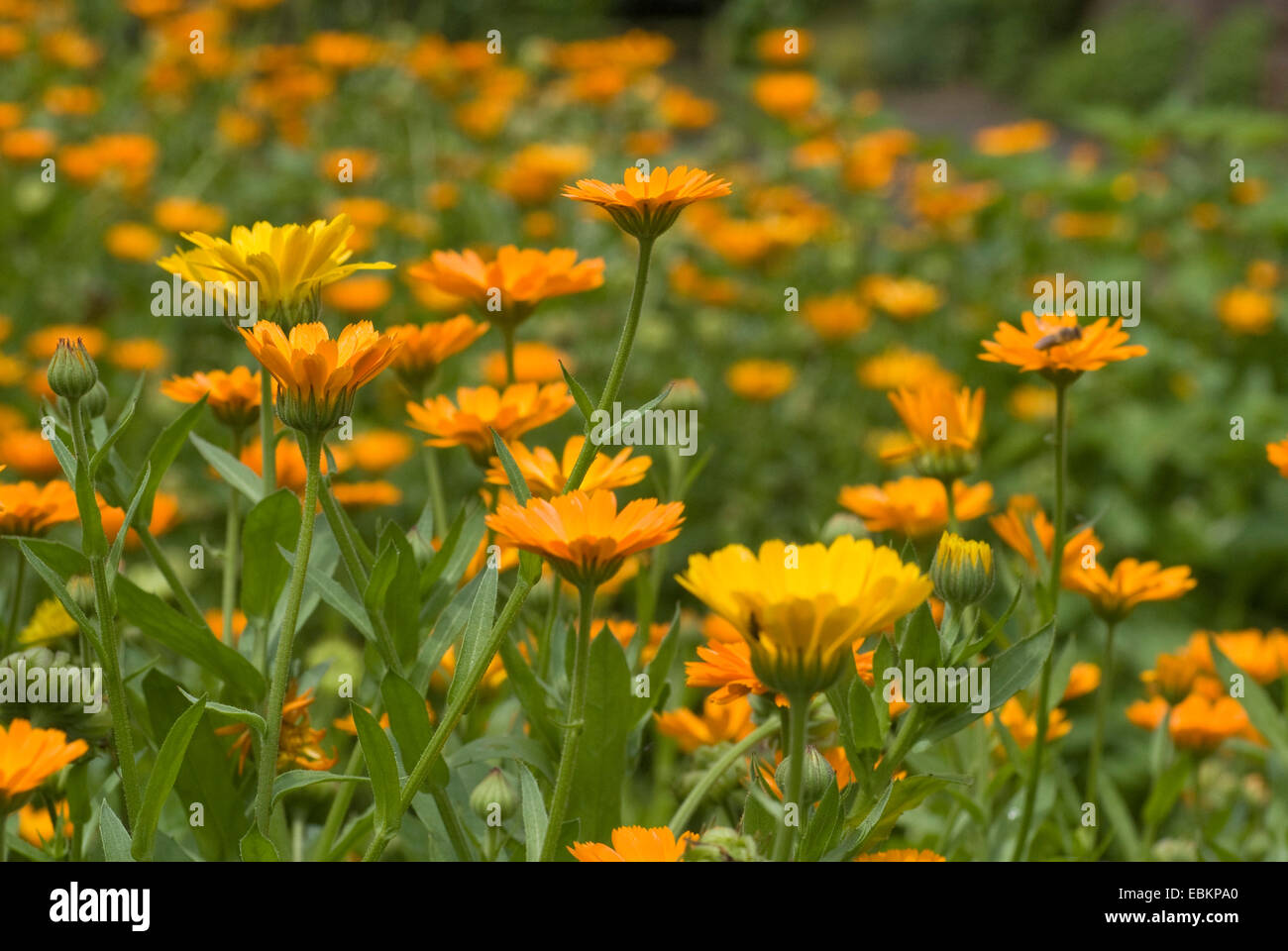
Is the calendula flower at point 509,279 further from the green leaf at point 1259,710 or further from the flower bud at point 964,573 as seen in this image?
the green leaf at point 1259,710

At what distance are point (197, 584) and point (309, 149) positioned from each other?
62.6 inches

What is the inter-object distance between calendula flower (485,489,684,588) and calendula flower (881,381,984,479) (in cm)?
31

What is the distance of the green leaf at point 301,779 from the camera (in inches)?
23.0

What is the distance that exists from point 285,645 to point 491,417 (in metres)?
0.24

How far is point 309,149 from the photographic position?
3055mm

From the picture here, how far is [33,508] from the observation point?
0.78m

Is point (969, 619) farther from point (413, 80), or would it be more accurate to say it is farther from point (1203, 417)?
point (413, 80)

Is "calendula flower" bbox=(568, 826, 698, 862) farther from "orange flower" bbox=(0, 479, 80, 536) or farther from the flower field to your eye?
"orange flower" bbox=(0, 479, 80, 536)

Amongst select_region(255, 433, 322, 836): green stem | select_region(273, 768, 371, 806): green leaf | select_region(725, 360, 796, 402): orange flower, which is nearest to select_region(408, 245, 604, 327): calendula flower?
select_region(255, 433, 322, 836): green stem

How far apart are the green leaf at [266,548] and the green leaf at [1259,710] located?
2.01ft

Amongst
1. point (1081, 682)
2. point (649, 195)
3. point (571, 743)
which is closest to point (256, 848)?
point (571, 743)

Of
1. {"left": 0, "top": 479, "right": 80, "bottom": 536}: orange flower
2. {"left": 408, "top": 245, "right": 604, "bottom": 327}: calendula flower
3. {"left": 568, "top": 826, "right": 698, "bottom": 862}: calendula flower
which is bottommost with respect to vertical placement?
{"left": 568, "top": 826, "right": 698, "bottom": 862}: calendula flower

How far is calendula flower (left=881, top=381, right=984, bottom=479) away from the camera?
852 millimetres
